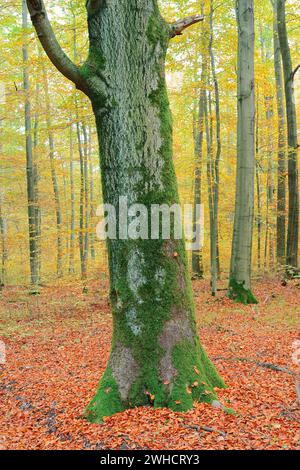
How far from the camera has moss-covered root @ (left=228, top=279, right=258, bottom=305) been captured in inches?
337

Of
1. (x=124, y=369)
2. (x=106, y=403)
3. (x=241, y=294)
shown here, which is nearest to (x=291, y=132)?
(x=241, y=294)

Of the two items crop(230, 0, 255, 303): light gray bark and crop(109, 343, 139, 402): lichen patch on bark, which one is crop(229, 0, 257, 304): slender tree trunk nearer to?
crop(230, 0, 255, 303): light gray bark

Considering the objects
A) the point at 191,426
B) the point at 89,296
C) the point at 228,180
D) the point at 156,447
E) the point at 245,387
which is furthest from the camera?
the point at 228,180

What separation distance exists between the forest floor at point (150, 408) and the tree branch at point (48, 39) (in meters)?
3.24

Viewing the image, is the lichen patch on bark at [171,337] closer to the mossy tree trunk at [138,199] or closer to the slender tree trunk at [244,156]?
the mossy tree trunk at [138,199]

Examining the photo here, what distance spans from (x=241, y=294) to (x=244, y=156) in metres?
3.39

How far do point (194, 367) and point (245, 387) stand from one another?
0.80 metres

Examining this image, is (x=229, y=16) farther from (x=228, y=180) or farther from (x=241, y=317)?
(x=241, y=317)

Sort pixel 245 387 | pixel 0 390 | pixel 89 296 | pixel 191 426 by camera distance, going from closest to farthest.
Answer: pixel 191 426, pixel 245 387, pixel 0 390, pixel 89 296

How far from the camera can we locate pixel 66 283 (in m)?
10.2

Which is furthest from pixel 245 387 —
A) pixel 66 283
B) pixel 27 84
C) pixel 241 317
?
pixel 27 84

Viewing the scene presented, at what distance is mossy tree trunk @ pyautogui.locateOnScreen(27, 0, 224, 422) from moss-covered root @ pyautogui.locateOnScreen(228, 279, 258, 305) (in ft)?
17.5

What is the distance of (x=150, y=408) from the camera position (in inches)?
127
